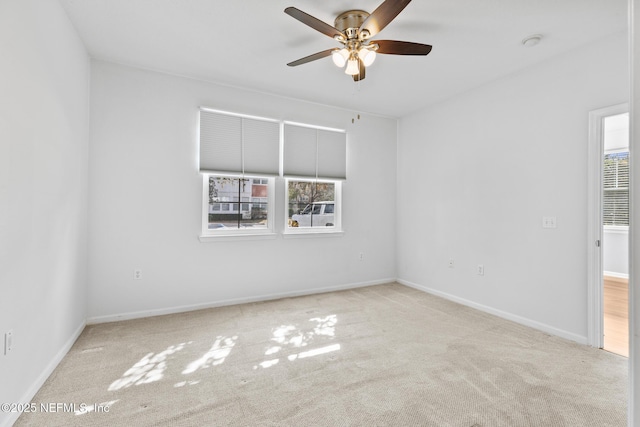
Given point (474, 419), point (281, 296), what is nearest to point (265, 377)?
point (474, 419)

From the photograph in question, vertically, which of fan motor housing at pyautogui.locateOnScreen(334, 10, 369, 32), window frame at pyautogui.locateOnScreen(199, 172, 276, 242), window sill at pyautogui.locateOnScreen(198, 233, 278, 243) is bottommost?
window sill at pyautogui.locateOnScreen(198, 233, 278, 243)

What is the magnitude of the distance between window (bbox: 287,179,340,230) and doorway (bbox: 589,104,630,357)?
2.88 metres

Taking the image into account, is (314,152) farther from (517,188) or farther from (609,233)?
(609,233)

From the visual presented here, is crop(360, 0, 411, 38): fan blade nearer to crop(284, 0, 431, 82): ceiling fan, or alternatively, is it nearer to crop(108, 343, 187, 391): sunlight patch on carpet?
crop(284, 0, 431, 82): ceiling fan

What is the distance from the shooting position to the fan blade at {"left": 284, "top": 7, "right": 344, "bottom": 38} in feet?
6.27

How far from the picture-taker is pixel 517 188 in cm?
335

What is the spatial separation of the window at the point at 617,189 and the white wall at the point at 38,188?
730 centimetres

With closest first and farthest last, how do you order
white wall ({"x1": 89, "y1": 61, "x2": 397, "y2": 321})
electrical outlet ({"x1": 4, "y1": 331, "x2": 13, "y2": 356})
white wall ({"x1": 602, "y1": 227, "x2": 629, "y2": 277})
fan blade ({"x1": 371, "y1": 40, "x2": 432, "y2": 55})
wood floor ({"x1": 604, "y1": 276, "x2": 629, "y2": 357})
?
electrical outlet ({"x1": 4, "y1": 331, "x2": 13, "y2": 356}) → fan blade ({"x1": 371, "y1": 40, "x2": 432, "y2": 55}) → wood floor ({"x1": 604, "y1": 276, "x2": 629, "y2": 357}) → white wall ({"x1": 89, "y1": 61, "x2": 397, "y2": 321}) → white wall ({"x1": 602, "y1": 227, "x2": 629, "y2": 277})

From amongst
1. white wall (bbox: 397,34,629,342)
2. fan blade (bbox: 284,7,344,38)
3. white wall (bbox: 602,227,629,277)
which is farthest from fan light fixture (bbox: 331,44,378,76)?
white wall (bbox: 602,227,629,277)

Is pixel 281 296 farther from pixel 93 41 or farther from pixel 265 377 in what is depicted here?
pixel 93 41

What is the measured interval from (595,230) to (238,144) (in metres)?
3.78

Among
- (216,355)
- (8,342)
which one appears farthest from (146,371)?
(8,342)

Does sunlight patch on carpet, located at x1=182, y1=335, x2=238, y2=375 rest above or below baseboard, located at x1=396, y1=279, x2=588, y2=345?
below

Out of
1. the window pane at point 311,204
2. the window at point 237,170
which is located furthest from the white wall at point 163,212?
the window pane at point 311,204
